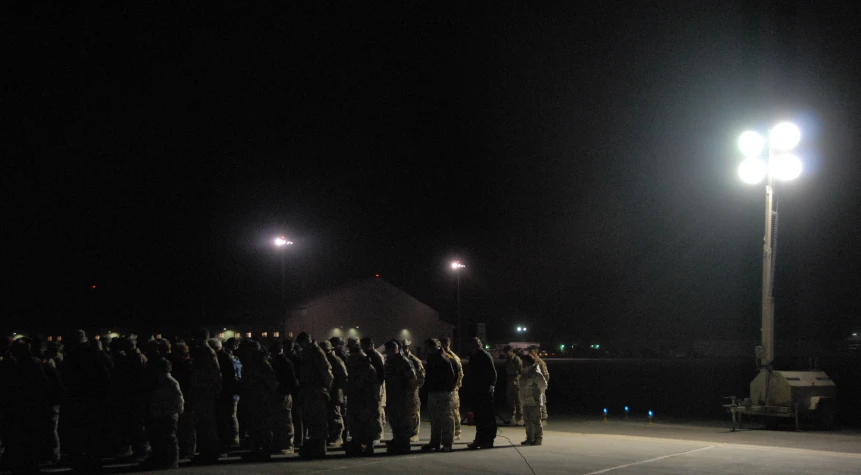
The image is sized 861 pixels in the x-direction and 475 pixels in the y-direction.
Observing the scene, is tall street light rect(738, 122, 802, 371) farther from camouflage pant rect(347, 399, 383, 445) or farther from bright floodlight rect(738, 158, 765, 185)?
camouflage pant rect(347, 399, 383, 445)

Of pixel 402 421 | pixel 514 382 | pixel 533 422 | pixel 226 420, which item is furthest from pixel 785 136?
pixel 226 420

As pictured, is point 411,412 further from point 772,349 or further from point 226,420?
point 772,349

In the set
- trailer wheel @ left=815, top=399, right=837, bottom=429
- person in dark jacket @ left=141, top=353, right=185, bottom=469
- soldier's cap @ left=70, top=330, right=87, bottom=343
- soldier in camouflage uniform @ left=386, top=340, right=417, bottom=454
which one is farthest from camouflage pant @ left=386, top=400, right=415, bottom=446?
trailer wheel @ left=815, top=399, right=837, bottom=429

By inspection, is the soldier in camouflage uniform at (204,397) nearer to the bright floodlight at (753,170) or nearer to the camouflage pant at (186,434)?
the camouflage pant at (186,434)

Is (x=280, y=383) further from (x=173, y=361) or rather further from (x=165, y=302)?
(x=165, y=302)

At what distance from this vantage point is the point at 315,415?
1199 centimetres

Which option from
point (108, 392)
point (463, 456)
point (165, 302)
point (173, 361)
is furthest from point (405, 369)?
point (165, 302)

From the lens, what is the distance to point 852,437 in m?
15.9

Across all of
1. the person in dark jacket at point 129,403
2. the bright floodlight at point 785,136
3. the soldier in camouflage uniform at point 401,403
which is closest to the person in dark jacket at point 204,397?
the person in dark jacket at point 129,403

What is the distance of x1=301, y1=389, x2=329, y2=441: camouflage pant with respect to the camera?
11930 millimetres

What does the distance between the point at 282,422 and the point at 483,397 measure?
11.4ft

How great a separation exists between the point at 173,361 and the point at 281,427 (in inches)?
80.9

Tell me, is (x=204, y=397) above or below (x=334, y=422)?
above

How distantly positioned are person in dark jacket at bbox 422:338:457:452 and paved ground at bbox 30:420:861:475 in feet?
1.12
